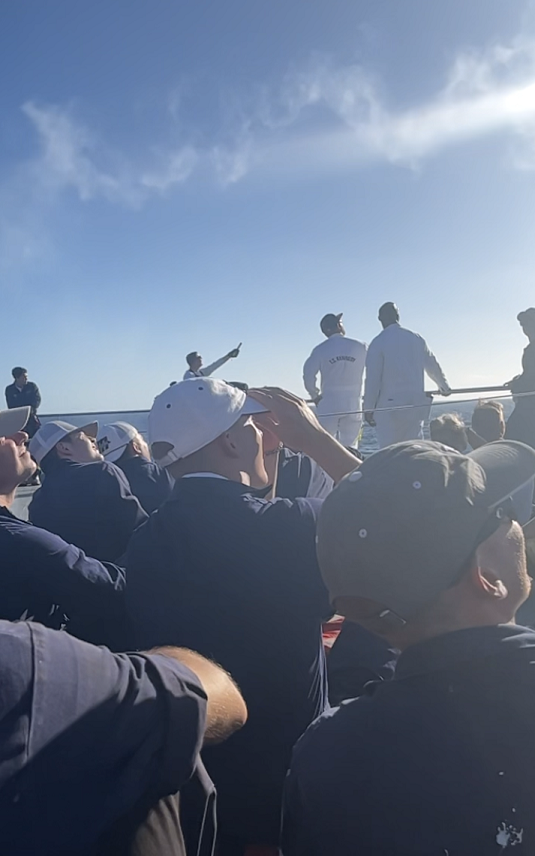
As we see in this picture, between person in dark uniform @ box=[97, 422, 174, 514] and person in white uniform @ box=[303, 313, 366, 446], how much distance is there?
123 inches

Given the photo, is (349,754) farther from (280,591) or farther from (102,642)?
(102,642)

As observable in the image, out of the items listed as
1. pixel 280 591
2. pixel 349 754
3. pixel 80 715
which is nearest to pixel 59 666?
pixel 80 715

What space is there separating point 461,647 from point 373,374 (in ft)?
21.5

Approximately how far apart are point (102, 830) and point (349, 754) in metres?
0.44

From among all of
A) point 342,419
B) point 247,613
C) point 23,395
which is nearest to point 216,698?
point 247,613

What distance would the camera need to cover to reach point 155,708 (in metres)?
1.24

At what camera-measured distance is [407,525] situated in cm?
140

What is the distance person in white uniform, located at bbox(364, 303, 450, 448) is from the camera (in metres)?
7.61

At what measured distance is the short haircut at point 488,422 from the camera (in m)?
5.19

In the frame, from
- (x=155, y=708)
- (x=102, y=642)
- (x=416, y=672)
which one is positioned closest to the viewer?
(x=155, y=708)

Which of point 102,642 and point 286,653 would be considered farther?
point 102,642

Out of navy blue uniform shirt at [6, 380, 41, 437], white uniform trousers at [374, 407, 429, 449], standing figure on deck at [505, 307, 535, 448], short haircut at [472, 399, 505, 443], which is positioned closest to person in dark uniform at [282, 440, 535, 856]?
short haircut at [472, 399, 505, 443]

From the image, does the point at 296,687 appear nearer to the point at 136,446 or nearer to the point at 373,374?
the point at 136,446

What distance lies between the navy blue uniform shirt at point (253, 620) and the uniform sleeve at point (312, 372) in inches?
251
